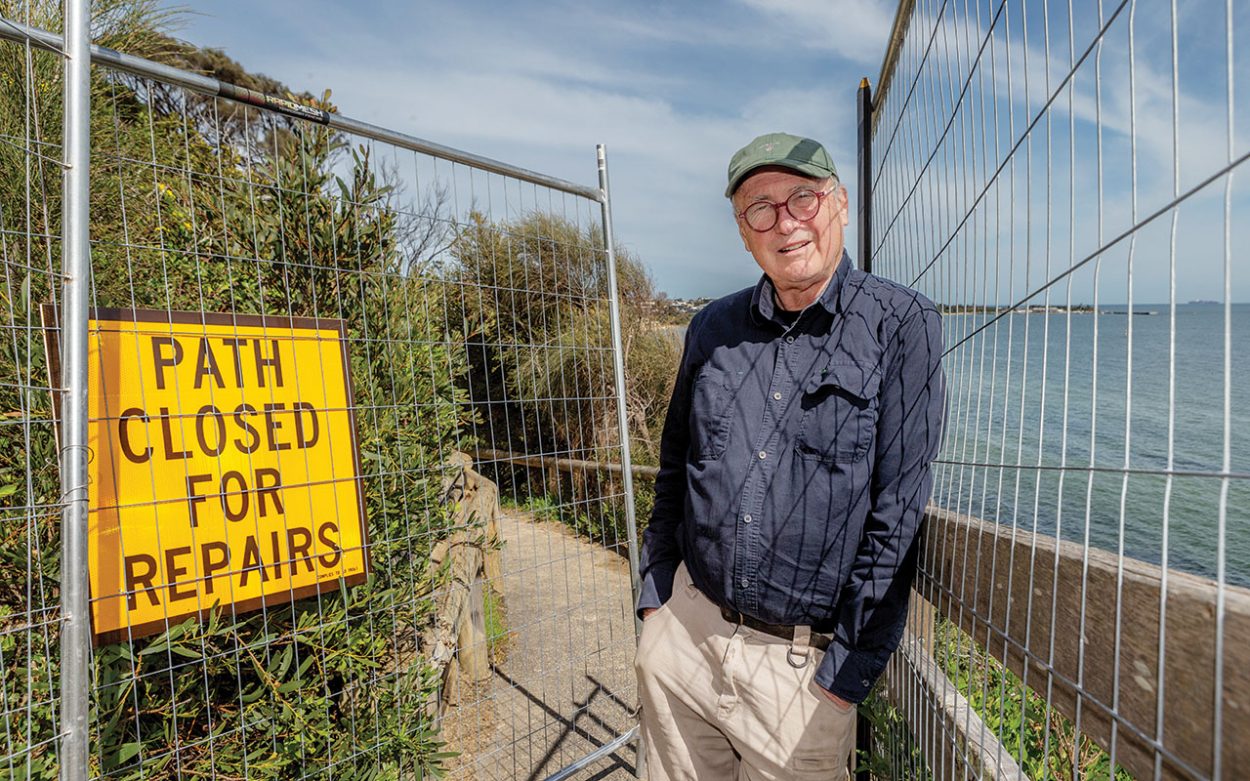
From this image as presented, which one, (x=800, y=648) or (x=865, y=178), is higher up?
(x=865, y=178)

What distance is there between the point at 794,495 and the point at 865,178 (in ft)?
3.69

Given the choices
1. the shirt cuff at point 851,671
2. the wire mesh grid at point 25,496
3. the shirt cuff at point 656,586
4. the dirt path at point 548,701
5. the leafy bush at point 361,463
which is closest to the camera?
the shirt cuff at point 851,671

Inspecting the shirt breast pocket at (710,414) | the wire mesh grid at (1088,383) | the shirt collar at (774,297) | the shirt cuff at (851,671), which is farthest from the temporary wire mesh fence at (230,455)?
the wire mesh grid at (1088,383)

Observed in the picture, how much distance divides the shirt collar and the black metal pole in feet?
1.66

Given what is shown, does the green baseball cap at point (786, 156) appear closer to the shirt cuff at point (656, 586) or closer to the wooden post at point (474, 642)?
the shirt cuff at point (656, 586)

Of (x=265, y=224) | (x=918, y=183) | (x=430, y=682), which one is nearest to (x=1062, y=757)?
(x=918, y=183)

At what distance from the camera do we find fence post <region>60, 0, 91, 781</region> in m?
1.24

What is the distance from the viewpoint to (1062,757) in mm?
2148

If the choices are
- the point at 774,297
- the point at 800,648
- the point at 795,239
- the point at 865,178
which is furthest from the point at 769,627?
the point at 865,178

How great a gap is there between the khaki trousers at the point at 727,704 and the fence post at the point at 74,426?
3.88 feet

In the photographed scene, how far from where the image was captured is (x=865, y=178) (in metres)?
2.07

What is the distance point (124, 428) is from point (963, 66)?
185 centimetres

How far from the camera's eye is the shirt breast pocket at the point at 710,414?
1616 mm

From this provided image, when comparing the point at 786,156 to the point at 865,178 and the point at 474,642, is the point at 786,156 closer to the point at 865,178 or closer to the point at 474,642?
the point at 865,178
